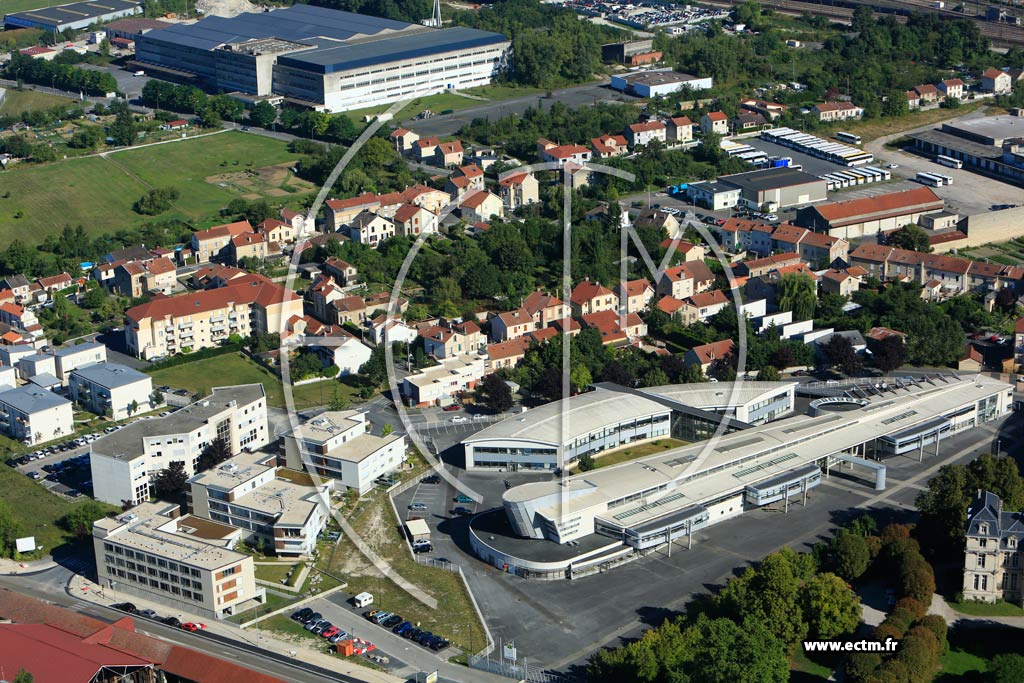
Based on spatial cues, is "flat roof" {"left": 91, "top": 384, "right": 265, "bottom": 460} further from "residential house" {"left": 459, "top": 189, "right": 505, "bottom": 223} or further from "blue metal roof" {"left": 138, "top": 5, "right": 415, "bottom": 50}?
"blue metal roof" {"left": 138, "top": 5, "right": 415, "bottom": 50}

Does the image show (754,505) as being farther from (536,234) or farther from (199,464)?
(536,234)

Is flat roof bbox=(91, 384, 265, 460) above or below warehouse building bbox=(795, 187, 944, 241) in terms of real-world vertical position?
below

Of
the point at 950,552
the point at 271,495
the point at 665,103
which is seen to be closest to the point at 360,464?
the point at 271,495

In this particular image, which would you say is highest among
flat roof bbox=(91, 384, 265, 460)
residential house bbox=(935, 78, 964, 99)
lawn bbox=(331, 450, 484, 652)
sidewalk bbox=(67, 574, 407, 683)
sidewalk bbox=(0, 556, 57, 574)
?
residential house bbox=(935, 78, 964, 99)

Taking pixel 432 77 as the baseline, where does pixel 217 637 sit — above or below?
below

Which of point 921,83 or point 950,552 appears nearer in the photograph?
point 950,552

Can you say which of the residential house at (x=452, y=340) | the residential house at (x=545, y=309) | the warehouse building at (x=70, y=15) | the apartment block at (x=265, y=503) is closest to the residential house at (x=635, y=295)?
the residential house at (x=545, y=309)

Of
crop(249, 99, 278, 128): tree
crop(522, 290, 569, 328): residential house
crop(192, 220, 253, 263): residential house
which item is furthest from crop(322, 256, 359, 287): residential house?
crop(249, 99, 278, 128): tree
